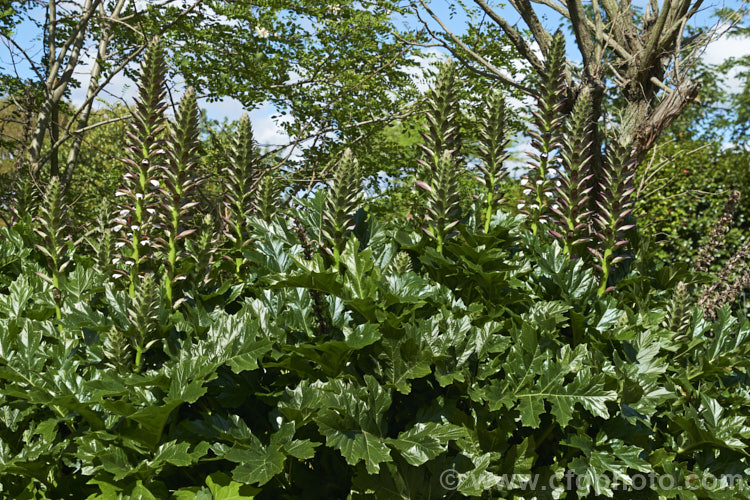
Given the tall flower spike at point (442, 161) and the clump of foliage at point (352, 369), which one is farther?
the tall flower spike at point (442, 161)

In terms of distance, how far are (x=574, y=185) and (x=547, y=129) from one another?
31cm

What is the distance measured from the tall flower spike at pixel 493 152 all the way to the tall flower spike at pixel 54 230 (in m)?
1.86

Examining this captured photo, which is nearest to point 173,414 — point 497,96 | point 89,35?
point 497,96

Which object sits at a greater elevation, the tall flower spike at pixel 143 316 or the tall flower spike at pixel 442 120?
the tall flower spike at pixel 442 120

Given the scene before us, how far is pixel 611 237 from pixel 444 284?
2.60ft

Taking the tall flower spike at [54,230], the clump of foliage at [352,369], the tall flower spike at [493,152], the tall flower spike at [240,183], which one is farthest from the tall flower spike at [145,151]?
the tall flower spike at [493,152]

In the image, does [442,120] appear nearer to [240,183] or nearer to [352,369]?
[240,183]

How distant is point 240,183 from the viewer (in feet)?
8.39

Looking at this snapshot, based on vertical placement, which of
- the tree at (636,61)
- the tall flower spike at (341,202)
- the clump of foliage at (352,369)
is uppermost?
the tree at (636,61)

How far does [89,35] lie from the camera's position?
884 centimetres

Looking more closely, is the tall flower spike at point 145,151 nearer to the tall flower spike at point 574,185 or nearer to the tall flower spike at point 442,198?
the tall flower spike at point 442,198

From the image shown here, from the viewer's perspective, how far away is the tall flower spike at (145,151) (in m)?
2.29

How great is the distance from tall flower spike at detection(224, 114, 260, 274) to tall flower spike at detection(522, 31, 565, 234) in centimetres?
129

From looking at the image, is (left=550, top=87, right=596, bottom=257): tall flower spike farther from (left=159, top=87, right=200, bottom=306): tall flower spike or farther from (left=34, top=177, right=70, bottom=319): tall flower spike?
(left=34, top=177, right=70, bottom=319): tall flower spike
